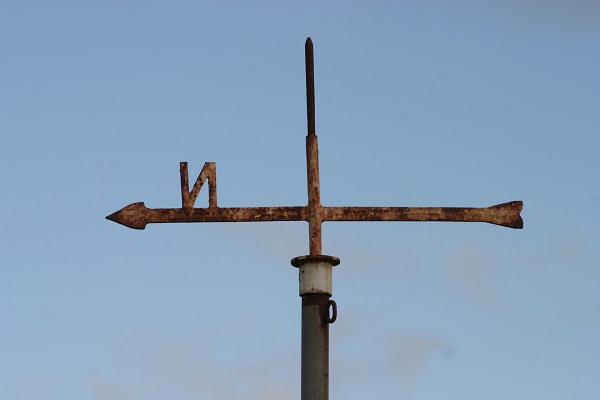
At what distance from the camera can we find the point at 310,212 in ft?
25.0

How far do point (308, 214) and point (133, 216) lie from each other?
1.67m

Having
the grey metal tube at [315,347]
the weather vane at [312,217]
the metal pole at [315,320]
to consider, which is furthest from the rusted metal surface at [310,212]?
the grey metal tube at [315,347]

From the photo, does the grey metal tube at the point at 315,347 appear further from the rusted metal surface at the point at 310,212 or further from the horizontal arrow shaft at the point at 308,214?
the horizontal arrow shaft at the point at 308,214

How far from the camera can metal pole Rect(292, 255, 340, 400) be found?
7.20 meters

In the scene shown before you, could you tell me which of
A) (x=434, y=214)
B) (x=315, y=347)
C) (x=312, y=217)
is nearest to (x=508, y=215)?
(x=434, y=214)

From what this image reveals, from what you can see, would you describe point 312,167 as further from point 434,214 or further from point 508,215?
point 508,215

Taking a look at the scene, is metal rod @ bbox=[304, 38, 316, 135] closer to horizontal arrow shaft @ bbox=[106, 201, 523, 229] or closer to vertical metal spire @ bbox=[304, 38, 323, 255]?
vertical metal spire @ bbox=[304, 38, 323, 255]

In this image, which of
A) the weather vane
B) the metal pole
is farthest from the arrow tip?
the metal pole

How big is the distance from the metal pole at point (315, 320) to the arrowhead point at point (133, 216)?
151 cm

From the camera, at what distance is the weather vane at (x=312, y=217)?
23.9ft

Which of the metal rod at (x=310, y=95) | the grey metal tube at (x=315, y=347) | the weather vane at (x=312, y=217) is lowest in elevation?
the grey metal tube at (x=315, y=347)

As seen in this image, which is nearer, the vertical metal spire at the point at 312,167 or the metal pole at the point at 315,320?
the metal pole at the point at 315,320

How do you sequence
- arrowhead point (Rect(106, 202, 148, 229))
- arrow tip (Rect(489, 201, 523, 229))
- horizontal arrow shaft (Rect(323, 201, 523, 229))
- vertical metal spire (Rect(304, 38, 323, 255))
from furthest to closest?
arrow tip (Rect(489, 201, 523, 229)) → arrowhead point (Rect(106, 202, 148, 229)) → horizontal arrow shaft (Rect(323, 201, 523, 229)) → vertical metal spire (Rect(304, 38, 323, 255))

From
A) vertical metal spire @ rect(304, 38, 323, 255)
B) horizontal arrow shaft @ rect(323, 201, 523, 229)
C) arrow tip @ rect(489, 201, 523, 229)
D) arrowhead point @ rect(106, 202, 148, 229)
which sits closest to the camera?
vertical metal spire @ rect(304, 38, 323, 255)
